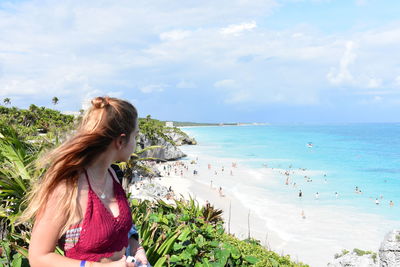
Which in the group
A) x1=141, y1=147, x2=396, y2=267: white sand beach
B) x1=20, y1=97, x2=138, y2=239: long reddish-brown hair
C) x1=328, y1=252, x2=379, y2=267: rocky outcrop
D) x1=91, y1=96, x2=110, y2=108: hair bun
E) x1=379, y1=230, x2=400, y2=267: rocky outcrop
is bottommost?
x1=141, y1=147, x2=396, y2=267: white sand beach

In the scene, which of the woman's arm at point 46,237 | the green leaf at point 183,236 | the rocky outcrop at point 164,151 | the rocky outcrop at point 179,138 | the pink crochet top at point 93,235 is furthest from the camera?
the rocky outcrop at point 179,138

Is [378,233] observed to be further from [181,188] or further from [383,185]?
[383,185]

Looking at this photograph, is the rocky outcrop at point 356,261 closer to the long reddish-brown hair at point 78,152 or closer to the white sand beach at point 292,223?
the white sand beach at point 292,223

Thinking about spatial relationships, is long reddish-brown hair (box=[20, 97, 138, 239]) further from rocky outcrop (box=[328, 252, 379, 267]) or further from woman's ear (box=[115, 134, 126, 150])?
rocky outcrop (box=[328, 252, 379, 267])

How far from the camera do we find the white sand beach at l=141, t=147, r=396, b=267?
17391mm

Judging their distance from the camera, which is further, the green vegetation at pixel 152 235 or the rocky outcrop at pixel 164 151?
the rocky outcrop at pixel 164 151

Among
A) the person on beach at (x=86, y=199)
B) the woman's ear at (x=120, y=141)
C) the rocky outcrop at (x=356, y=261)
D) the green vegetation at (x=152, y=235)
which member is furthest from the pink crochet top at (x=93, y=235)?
the rocky outcrop at (x=356, y=261)

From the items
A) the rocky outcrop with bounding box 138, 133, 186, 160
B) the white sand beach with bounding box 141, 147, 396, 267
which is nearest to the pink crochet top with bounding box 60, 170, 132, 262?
the white sand beach with bounding box 141, 147, 396, 267

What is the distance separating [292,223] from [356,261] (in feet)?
38.6

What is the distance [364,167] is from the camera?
176 feet

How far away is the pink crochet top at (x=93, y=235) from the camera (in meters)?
1.55

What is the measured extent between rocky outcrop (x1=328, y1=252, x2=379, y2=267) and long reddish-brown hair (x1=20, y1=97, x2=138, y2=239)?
956cm

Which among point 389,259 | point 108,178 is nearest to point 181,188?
point 389,259

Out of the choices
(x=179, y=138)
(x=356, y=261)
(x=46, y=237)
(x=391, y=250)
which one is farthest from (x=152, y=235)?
(x=179, y=138)
